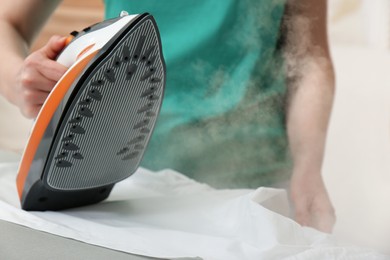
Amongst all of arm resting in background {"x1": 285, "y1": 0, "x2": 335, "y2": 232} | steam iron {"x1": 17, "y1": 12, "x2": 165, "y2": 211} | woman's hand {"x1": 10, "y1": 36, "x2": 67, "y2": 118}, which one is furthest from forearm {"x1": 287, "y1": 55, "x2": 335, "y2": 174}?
woman's hand {"x1": 10, "y1": 36, "x2": 67, "y2": 118}

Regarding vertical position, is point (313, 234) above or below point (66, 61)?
below

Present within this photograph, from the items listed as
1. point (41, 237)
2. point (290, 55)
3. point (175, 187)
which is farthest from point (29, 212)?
point (290, 55)

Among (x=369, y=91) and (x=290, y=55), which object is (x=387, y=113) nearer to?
(x=369, y=91)

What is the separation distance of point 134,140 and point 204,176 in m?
0.25

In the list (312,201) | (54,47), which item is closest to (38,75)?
Result: (54,47)

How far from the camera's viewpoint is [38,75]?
37.1 inches

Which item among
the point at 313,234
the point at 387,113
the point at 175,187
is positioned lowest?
the point at 175,187

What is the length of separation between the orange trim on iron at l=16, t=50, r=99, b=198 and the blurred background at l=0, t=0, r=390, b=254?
33cm

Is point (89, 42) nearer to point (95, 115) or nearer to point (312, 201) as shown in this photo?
point (95, 115)

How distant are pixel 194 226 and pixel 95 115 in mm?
193

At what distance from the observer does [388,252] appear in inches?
33.2

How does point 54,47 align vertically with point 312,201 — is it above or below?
above

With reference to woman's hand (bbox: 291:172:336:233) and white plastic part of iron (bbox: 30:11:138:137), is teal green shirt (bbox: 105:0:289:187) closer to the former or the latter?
woman's hand (bbox: 291:172:336:233)

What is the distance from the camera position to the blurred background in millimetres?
889
